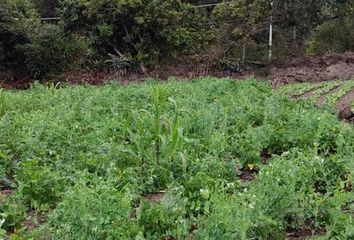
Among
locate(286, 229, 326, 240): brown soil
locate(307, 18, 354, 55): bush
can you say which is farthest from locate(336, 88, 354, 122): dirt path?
locate(307, 18, 354, 55): bush

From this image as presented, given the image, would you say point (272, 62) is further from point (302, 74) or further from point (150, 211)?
point (150, 211)

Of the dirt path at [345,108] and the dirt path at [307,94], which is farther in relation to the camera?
the dirt path at [307,94]

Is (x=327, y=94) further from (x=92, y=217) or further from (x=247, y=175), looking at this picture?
(x=92, y=217)

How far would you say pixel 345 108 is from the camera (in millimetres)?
8695

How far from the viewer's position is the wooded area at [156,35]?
19.5 m

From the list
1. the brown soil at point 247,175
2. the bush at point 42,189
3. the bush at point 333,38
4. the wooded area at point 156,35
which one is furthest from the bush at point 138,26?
the bush at point 42,189

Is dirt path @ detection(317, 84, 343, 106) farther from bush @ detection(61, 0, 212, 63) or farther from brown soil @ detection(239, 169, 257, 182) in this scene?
bush @ detection(61, 0, 212, 63)

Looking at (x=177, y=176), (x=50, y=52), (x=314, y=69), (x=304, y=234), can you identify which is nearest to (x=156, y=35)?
(x=50, y=52)

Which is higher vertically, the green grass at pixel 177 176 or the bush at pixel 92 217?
the bush at pixel 92 217

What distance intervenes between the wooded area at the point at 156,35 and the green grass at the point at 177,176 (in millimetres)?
13089

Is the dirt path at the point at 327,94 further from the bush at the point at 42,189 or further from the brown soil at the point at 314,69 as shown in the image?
the bush at the point at 42,189

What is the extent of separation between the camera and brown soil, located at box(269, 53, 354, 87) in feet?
55.4

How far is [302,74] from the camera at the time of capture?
1758 cm

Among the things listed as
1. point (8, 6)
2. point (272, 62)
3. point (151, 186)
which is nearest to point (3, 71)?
point (8, 6)
